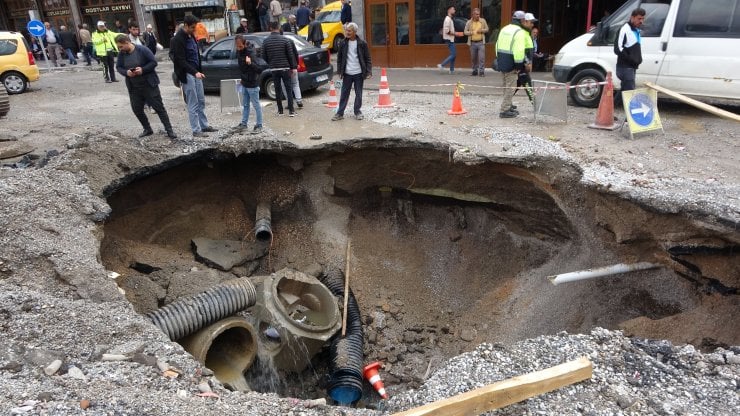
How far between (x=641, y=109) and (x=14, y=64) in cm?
1491

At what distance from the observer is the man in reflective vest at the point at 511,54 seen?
8633 millimetres

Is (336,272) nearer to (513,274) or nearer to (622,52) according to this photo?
(513,274)

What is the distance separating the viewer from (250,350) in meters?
5.61

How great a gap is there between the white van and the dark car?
558cm

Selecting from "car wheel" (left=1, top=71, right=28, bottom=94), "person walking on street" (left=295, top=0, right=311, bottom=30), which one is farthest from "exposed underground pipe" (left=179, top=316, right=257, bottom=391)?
"person walking on street" (left=295, top=0, right=311, bottom=30)

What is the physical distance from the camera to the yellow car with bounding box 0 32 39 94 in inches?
530

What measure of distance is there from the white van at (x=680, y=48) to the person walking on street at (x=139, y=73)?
7.19 metres

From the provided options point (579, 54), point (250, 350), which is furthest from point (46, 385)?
point (579, 54)

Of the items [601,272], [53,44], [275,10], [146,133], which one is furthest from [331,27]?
[601,272]

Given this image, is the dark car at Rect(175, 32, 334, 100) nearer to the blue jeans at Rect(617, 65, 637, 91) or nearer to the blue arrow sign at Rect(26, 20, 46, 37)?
the blue jeans at Rect(617, 65, 637, 91)

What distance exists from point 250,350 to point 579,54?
313 inches

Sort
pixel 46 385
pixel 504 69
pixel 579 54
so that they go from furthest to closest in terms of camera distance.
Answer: pixel 579 54
pixel 504 69
pixel 46 385

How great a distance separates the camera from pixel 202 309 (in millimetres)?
5156

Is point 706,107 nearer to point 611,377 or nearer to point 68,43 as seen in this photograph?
point 611,377
